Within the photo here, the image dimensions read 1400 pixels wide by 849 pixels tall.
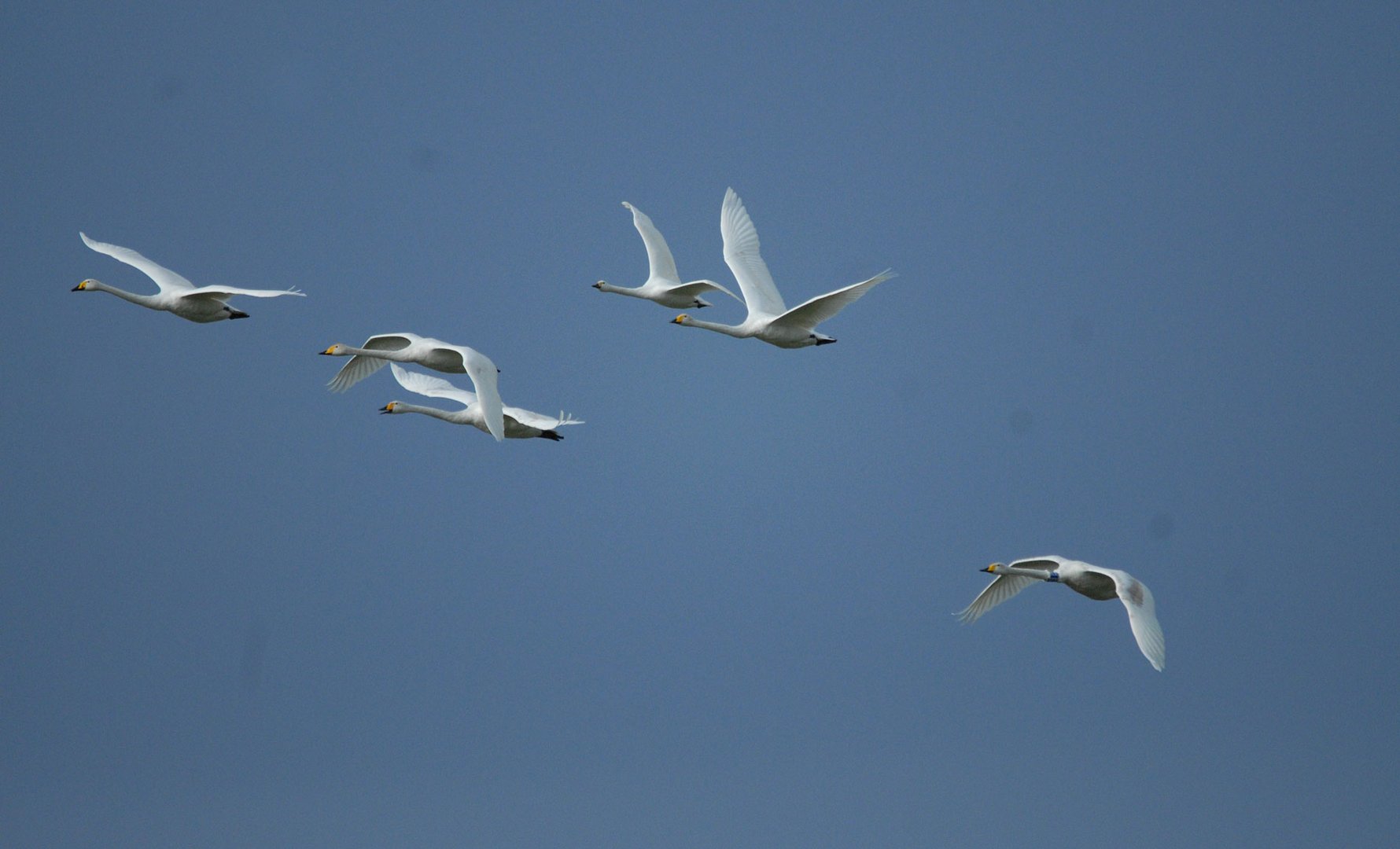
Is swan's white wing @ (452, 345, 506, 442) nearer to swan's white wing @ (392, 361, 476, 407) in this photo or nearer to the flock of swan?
the flock of swan

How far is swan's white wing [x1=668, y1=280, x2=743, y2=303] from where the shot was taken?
3934cm

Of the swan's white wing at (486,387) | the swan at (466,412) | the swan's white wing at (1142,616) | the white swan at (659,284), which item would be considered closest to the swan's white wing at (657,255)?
the white swan at (659,284)

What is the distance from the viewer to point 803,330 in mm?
36812

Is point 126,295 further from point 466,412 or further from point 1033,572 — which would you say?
point 1033,572

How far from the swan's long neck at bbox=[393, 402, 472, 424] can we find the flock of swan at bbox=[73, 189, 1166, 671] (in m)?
0.02

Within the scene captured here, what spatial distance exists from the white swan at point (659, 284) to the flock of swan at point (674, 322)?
36 mm

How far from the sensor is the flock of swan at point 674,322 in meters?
32.7

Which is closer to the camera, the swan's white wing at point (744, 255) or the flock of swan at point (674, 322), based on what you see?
the flock of swan at point (674, 322)

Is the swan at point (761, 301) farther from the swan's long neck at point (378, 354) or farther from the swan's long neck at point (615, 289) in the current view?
the swan's long neck at point (378, 354)

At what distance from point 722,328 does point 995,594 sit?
8164 millimetres

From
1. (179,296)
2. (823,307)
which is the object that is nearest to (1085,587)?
(823,307)

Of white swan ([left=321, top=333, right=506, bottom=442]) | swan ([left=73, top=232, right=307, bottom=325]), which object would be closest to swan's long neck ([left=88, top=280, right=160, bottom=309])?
swan ([left=73, top=232, right=307, bottom=325])

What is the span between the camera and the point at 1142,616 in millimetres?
32000

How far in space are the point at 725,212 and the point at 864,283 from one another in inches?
398
